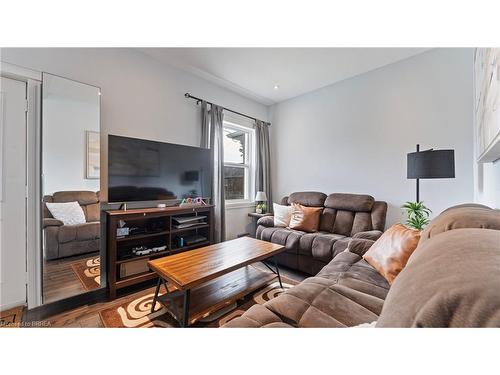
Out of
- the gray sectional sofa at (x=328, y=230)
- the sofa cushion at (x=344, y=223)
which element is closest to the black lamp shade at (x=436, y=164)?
the gray sectional sofa at (x=328, y=230)

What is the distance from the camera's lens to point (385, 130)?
2.73 metres

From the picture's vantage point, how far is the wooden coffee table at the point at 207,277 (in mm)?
1351

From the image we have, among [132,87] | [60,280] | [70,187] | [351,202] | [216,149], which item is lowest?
[60,280]

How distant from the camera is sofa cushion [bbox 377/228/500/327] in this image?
326 millimetres

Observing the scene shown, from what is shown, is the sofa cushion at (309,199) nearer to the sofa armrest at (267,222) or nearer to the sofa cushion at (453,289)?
the sofa armrest at (267,222)

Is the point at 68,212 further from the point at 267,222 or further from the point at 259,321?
the point at 267,222

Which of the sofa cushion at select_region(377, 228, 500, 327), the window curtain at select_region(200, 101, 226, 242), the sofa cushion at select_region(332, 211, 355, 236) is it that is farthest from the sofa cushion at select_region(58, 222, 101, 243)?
the sofa cushion at select_region(332, 211, 355, 236)

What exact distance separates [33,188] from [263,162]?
3.05 metres

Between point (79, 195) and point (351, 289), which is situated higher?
point (79, 195)

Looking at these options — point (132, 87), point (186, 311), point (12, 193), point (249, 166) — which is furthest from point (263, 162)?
point (12, 193)
